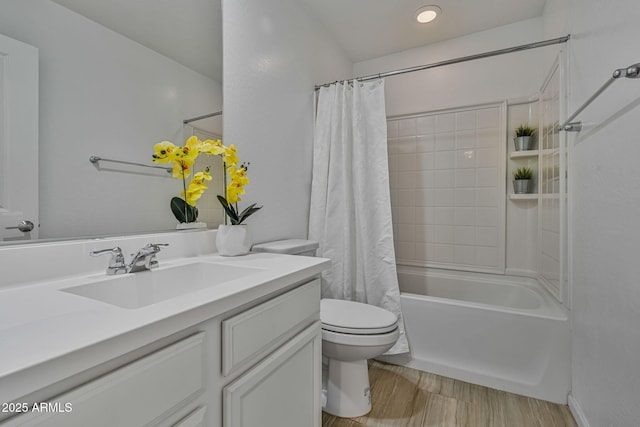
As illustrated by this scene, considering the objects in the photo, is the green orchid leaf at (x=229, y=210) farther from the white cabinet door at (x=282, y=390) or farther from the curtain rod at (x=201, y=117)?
the white cabinet door at (x=282, y=390)

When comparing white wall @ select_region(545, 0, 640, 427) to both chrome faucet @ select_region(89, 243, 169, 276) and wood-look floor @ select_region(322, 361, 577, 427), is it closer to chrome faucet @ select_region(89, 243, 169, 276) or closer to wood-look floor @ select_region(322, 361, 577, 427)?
wood-look floor @ select_region(322, 361, 577, 427)

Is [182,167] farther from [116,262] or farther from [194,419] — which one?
[194,419]

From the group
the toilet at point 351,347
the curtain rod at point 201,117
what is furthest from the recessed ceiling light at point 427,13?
the toilet at point 351,347

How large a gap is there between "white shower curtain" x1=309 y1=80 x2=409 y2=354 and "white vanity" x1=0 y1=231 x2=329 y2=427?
2.83 feet

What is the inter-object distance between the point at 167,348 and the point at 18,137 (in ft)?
2.35

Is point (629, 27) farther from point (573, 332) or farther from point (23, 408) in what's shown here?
point (23, 408)

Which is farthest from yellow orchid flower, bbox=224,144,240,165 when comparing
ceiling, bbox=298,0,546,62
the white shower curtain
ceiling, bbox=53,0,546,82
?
ceiling, bbox=298,0,546,62

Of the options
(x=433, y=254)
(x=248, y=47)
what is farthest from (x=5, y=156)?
(x=433, y=254)

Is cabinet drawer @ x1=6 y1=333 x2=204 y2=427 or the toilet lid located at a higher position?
cabinet drawer @ x1=6 y1=333 x2=204 y2=427

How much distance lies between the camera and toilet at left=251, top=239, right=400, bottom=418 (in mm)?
1371

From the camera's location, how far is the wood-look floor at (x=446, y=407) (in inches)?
54.5

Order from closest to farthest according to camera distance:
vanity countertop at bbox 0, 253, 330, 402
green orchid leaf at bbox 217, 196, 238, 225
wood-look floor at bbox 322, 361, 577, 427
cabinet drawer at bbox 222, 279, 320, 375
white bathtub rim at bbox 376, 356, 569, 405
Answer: vanity countertop at bbox 0, 253, 330, 402
cabinet drawer at bbox 222, 279, 320, 375
green orchid leaf at bbox 217, 196, 238, 225
wood-look floor at bbox 322, 361, 577, 427
white bathtub rim at bbox 376, 356, 569, 405

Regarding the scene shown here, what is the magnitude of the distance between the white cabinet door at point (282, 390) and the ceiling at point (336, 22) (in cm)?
117

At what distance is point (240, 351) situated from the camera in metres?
0.72
